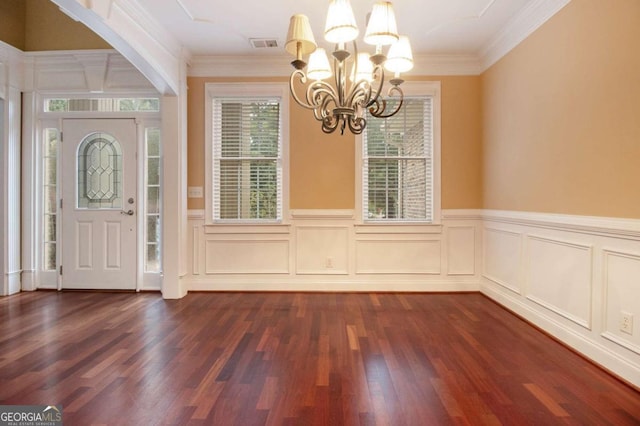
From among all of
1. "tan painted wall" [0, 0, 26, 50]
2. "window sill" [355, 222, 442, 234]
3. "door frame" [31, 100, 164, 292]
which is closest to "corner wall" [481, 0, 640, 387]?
"window sill" [355, 222, 442, 234]

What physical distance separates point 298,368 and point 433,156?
9.93 ft

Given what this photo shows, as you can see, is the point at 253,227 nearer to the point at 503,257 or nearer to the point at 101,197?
the point at 101,197

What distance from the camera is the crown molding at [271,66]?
4.25 metres

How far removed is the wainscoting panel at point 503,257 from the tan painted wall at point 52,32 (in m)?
5.07

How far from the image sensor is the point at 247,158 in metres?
4.38

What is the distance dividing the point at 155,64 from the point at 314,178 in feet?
6.71

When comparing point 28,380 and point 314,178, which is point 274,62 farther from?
point 28,380

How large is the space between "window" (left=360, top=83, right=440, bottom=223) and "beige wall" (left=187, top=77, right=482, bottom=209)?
0.55 feet

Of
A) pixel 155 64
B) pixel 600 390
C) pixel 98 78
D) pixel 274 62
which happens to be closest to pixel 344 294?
pixel 600 390

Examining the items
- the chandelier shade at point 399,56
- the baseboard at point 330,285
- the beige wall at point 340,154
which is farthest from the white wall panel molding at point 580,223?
the chandelier shade at point 399,56

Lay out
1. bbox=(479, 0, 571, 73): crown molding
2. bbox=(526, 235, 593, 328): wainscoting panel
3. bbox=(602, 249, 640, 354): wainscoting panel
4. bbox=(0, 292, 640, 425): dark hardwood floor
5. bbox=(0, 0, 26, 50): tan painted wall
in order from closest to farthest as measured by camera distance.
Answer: bbox=(0, 292, 640, 425): dark hardwood floor → bbox=(602, 249, 640, 354): wainscoting panel → bbox=(526, 235, 593, 328): wainscoting panel → bbox=(479, 0, 571, 73): crown molding → bbox=(0, 0, 26, 50): tan painted wall

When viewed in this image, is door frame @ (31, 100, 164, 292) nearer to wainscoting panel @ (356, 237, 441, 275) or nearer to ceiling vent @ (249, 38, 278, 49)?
ceiling vent @ (249, 38, 278, 49)

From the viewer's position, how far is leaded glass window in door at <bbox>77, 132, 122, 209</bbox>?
172 inches

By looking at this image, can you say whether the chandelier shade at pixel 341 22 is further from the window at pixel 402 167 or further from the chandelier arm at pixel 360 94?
the window at pixel 402 167
